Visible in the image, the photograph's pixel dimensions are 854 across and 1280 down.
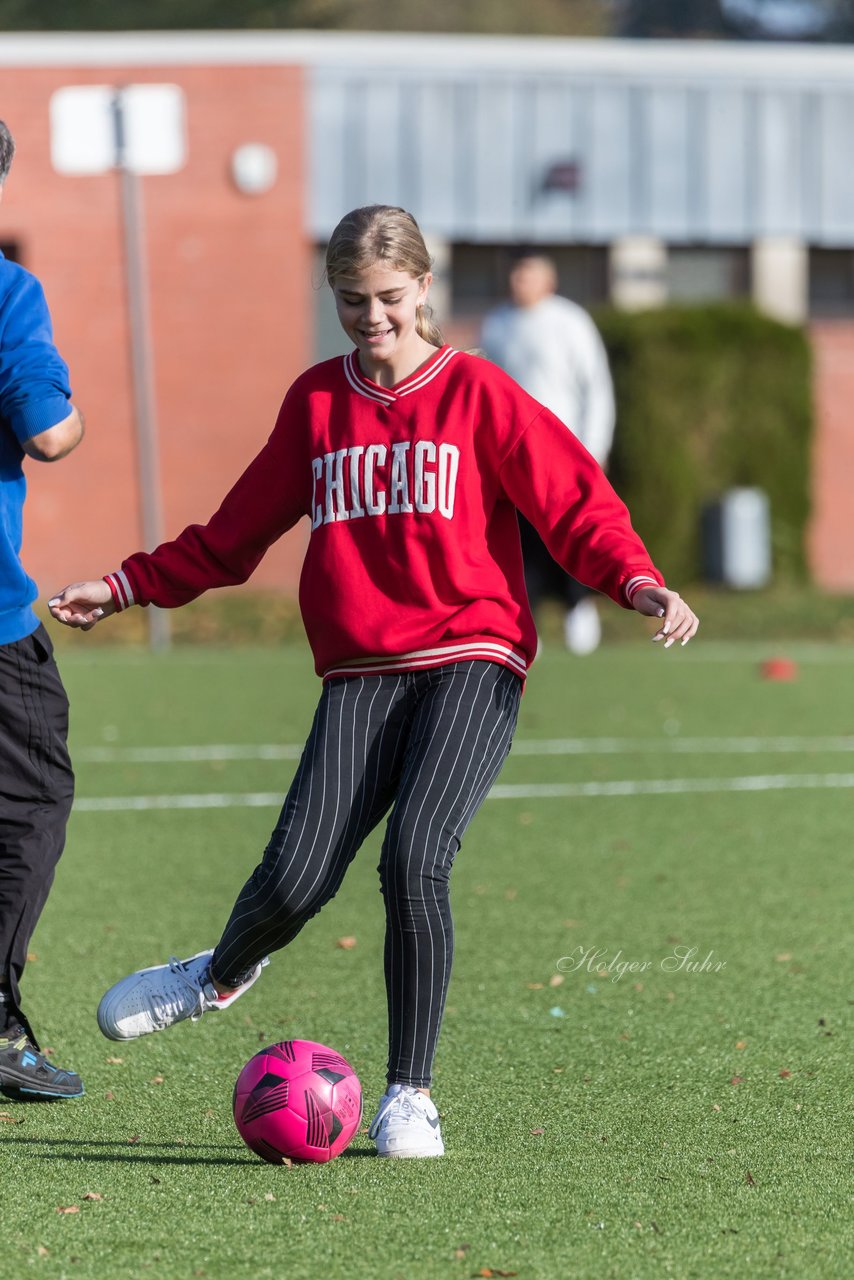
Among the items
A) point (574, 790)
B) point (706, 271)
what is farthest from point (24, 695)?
point (706, 271)

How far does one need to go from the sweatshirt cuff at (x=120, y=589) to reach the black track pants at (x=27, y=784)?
0.60ft

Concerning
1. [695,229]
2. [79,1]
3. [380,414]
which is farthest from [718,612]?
[79,1]

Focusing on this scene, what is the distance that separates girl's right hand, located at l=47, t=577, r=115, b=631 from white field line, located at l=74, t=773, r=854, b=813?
4.17 metres

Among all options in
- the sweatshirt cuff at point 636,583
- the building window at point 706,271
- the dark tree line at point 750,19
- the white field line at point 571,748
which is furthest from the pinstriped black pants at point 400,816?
the dark tree line at point 750,19

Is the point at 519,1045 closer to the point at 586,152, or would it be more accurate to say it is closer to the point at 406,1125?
the point at 406,1125

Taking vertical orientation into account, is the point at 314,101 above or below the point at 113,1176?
above

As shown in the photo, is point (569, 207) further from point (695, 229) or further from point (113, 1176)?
point (113, 1176)

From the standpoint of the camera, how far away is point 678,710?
38.3 feet

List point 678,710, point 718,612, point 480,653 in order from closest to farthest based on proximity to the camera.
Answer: point 480,653 < point 678,710 < point 718,612

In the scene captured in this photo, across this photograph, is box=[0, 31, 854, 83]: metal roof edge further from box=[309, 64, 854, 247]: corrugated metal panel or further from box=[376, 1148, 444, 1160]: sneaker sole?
box=[376, 1148, 444, 1160]: sneaker sole

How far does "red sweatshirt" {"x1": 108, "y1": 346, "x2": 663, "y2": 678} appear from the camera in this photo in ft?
13.3

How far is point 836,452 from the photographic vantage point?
21.4 metres

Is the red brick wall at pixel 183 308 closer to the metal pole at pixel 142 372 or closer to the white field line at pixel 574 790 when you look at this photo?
the metal pole at pixel 142 372

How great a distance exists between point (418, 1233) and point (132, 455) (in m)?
17.5
